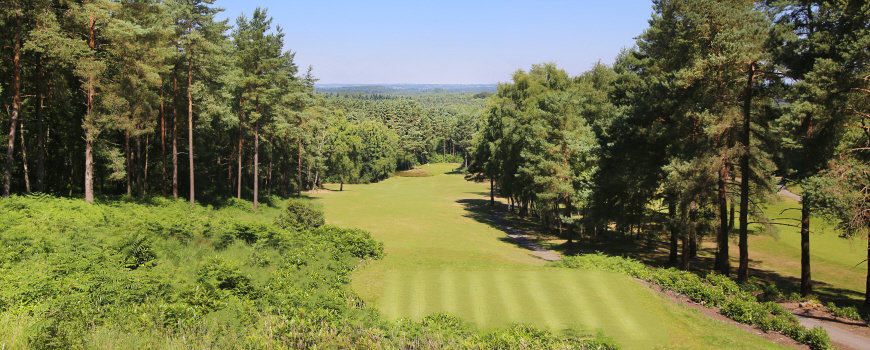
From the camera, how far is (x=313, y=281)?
1224 centimetres

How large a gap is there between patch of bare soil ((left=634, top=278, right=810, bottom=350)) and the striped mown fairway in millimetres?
1253

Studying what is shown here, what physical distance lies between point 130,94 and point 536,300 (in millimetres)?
23707

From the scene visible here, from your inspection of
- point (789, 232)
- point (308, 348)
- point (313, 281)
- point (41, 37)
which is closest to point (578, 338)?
point (308, 348)

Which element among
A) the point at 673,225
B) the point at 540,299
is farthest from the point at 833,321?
the point at 540,299

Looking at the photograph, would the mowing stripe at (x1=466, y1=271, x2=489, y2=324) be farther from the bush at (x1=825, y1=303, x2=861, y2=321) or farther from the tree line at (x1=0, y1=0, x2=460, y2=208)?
the tree line at (x1=0, y1=0, x2=460, y2=208)

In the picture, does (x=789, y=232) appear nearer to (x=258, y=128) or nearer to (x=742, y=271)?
(x=742, y=271)

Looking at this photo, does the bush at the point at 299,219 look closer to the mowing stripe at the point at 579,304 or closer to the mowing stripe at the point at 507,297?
the mowing stripe at the point at 507,297

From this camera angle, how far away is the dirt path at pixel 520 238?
27.6 m

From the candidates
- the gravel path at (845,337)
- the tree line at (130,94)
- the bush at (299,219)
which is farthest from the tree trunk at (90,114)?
the gravel path at (845,337)

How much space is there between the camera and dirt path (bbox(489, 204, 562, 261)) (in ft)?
90.6

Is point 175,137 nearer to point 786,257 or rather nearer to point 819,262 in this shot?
point 786,257

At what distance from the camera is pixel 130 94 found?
2344 centimetres

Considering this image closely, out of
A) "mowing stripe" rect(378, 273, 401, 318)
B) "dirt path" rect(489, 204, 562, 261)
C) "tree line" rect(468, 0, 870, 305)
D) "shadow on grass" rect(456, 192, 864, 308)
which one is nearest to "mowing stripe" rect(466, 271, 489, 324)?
"mowing stripe" rect(378, 273, 401, 318)

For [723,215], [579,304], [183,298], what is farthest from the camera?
[723,215]
